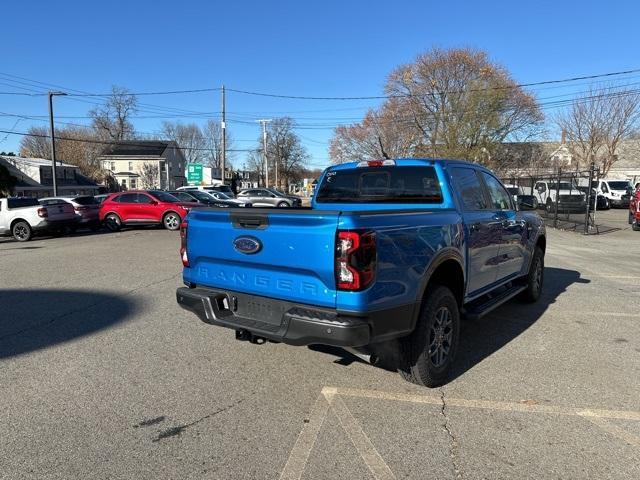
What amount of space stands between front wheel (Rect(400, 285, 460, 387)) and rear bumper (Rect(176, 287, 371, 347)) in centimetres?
67

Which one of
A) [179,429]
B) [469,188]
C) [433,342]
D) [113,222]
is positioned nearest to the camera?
[179,429]

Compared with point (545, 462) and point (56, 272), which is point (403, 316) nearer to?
point (545, 462)

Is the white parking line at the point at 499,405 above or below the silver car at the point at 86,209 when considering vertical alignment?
below

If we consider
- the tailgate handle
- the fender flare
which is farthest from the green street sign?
the fender flare

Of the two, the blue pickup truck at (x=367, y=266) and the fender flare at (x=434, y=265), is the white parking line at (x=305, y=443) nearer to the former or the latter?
the blue pickup truck at (x=367, y=266)

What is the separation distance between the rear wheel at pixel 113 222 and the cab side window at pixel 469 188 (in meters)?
17.5

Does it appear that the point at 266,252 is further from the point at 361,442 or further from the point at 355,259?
the point at 361,442

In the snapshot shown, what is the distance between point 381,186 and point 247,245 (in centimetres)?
197

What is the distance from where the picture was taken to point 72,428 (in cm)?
325

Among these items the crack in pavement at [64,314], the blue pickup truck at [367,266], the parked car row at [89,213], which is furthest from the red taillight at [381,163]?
the parked car row at [89,213]

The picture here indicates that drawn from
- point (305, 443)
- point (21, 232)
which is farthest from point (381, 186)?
point (21, 232)

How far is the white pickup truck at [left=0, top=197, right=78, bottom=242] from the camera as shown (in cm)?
1656

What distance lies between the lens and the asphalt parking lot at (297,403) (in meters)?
2.87

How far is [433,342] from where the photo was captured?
390 cm
